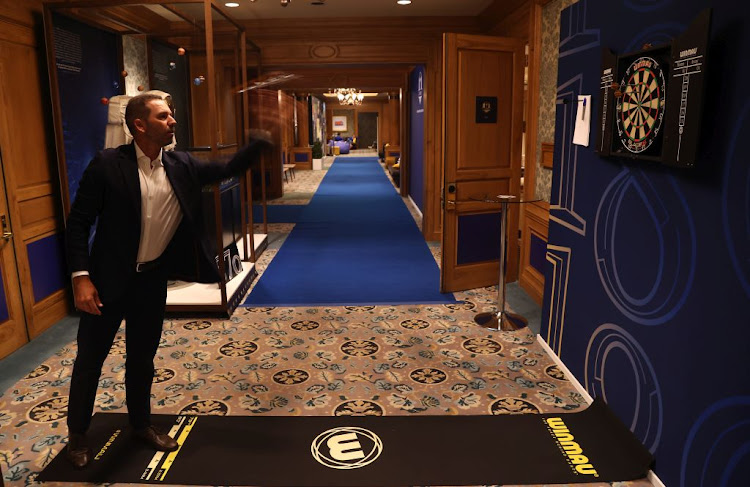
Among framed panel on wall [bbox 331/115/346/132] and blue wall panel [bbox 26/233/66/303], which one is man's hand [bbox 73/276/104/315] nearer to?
blue wall panel [bbox 26/233/66/303]

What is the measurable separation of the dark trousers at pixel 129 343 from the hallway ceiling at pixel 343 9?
13.5ft

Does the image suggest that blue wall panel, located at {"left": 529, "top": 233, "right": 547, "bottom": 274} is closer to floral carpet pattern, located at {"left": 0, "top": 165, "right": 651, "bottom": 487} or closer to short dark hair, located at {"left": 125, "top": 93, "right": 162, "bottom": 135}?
floral carpet pattern, located at {"left": 0, "top": 165, "right": 651, "bottom": 487}

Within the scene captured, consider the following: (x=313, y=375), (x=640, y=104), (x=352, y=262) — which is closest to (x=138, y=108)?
(x=313, y=375)

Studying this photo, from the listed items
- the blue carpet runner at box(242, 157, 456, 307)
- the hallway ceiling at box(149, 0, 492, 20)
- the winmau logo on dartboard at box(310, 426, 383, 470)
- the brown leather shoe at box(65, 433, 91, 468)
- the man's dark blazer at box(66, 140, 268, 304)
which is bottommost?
the winmau logo on dartboard at box(310, 426, 383, 470)

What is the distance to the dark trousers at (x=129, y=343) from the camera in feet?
7.36

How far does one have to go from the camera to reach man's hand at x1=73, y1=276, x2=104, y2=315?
2.10 metres

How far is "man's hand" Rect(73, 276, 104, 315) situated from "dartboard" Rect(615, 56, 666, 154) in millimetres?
2284

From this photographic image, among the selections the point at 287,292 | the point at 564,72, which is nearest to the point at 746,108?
the point at 564,72

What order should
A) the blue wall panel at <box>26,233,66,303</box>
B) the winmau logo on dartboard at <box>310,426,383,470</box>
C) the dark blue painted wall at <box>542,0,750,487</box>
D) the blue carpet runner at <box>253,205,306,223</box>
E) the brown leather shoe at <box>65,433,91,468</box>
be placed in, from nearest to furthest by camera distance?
the dark blue painted wall at <box>542,0,750,487</box>
the brown leather shoe at <box>65,433,91,468</box>
the winmau logo on dartboard at <box>310,426,383,470</box>
the blue wall panel at <box>26,233,66,303</box>
the blue carpet runner at <box>253,205,306,223</box>

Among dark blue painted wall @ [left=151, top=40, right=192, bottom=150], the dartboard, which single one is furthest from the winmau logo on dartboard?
dark blue painted wall @ [left=151, top=40, right=192, bottom=150]

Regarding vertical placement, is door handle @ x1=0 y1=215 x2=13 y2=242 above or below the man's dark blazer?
below

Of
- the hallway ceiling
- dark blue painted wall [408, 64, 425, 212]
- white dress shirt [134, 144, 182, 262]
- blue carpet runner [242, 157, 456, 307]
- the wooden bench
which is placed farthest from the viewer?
the wooden bench

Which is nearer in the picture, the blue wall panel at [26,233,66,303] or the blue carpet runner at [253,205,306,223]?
the blue wall panel at [26,233,66,303]

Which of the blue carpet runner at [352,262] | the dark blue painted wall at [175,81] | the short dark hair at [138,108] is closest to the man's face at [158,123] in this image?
the short dark hair at [138,108]
